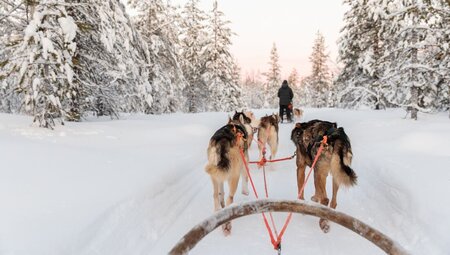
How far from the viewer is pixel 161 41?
20953 mm

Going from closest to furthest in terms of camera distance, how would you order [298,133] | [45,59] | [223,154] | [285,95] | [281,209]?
[281,209], [223,154], [298,133], [45,59], [285,95]

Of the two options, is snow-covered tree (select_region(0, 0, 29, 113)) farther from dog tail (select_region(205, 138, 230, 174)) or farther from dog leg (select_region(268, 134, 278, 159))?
dog leg (select_region(268, 134, 278, 159))

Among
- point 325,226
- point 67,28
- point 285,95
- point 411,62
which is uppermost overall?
point 67,28

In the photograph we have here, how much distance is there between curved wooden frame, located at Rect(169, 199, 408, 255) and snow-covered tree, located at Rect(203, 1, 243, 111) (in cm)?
2899

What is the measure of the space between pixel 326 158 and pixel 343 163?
273 millimetres

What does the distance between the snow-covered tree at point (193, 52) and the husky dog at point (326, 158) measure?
86.3ft

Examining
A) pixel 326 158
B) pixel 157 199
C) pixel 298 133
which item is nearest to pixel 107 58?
pixel 157 199

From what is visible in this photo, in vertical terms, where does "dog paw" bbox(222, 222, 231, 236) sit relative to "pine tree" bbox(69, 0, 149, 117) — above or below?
below

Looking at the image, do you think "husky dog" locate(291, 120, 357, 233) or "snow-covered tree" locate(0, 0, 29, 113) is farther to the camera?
"snow-covered tree" locate(0, 0, 29, 113)

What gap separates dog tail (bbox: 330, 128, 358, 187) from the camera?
374cm

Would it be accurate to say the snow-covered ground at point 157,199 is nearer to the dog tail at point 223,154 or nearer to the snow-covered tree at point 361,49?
the dog tail at point 223,154

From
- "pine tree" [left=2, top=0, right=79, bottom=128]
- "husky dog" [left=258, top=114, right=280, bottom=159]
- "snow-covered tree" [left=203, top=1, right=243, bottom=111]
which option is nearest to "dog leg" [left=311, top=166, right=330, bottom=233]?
"husky dog" [left=258, top=114, right=280, bottom=159]

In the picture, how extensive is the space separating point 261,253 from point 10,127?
23.7ft

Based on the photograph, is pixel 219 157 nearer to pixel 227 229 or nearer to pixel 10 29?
pixel 227 229
